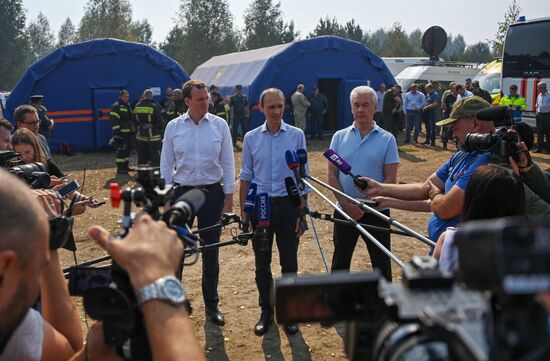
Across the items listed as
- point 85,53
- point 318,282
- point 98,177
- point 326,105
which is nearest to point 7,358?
point 318,282

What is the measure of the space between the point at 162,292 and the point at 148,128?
→ 1084cm

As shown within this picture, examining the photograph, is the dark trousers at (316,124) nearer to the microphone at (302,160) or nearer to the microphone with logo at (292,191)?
the microphone at (302,160)

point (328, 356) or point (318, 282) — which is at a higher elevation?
point (318, 282)

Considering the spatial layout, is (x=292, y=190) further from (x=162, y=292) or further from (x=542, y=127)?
(x=542, y=127)

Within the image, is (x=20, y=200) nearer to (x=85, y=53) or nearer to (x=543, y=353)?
(x=543, y=353)

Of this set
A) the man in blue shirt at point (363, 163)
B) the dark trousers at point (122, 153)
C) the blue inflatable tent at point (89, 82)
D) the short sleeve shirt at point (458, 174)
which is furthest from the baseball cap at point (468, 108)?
the blue inflatable tent at point (89, 82)

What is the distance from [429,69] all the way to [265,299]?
21.6m

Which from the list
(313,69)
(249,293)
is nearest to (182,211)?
(249,293)

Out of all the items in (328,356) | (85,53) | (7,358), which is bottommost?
(328,356)

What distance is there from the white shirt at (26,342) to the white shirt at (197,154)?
3057 millimetres

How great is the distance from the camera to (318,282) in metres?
1.16

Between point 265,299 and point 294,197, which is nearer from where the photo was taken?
point 294,197

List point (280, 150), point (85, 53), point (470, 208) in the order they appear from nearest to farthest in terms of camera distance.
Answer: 1. point (470, 208)
2. point (280, 150)
3. point (85, 53)

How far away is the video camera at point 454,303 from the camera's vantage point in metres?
0.80
